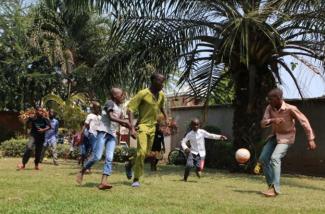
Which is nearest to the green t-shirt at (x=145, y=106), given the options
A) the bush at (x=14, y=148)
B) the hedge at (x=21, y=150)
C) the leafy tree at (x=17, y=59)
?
the hedge at (x=21, y=150)

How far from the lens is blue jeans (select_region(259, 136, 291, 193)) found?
8883 millimetres

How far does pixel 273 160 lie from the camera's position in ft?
29.2

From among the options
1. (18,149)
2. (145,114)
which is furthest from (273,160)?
(18,149)

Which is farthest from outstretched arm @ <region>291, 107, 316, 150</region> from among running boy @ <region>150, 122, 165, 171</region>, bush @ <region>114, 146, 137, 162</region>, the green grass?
bush @ <region>114, 146, 137, 162</region>

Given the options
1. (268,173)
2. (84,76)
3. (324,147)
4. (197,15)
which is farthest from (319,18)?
(84,76)

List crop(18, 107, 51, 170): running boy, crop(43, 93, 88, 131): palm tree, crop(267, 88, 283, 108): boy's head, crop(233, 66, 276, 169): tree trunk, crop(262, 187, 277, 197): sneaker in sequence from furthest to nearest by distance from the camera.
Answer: crop(43, 93, 88, 131): palm tree, crop(233, 66, 276, 169): tree trunk, crop(18, 107, 51, 170): running boy, crop(267, 88, 283, 108): boy's head, crop(262, 187, 277, 197): sneaker

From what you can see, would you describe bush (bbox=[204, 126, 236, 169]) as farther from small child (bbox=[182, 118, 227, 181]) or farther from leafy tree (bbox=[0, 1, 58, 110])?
leafy tree (bbox=[0, 1, 58, 110])

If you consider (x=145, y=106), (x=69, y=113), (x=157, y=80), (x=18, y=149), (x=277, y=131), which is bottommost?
(x=18, y=149)

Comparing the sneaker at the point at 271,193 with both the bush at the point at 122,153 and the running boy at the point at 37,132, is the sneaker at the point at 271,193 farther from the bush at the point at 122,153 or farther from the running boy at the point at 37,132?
the bush at the point at 122,153

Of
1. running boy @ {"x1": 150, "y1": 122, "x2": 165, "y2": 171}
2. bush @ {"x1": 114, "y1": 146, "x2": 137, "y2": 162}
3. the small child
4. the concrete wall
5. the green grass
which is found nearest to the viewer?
the green grass

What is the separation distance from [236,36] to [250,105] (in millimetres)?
2811

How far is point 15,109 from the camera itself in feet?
101

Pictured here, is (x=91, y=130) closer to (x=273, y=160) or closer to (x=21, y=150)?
(x=273, y=160)

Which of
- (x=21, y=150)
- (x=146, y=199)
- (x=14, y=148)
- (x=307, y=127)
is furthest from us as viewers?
(x=14, y=148)
